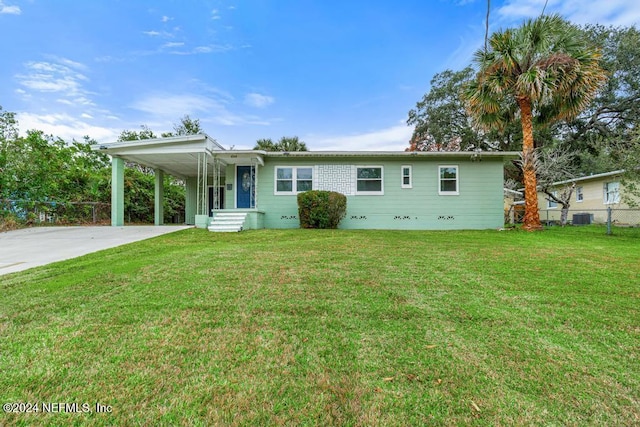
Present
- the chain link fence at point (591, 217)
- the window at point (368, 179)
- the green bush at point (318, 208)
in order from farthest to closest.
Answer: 1. the chain link fence at point (591, 217)
2. the window at point (368, 179)
3. the green bush at point (318, 208)

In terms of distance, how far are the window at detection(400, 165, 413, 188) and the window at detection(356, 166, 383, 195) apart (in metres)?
0.95

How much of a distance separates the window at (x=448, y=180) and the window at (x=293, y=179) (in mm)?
5386

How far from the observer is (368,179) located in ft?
39.2

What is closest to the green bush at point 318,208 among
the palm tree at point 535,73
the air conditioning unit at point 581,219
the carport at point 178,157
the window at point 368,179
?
the window at point 368,179

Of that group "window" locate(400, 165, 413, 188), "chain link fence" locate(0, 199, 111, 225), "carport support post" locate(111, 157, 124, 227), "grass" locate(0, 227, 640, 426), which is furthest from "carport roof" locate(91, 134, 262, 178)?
"grass" locate(0, 227, 640, 426)

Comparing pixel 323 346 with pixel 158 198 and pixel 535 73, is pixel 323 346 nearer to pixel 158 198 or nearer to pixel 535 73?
pixel 535 73

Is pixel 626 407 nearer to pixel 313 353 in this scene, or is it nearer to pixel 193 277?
pixel 313 353

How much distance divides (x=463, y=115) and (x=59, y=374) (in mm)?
24381

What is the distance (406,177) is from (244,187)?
22.5 feet

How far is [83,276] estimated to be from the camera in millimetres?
3975

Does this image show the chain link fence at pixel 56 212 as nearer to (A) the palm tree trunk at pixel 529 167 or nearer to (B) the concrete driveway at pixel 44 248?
(B) the concrete driveway at pixel 44 248

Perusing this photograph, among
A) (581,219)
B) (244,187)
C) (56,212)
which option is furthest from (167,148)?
(581,219)

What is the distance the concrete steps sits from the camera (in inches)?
394

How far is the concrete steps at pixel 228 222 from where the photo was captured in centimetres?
1000
